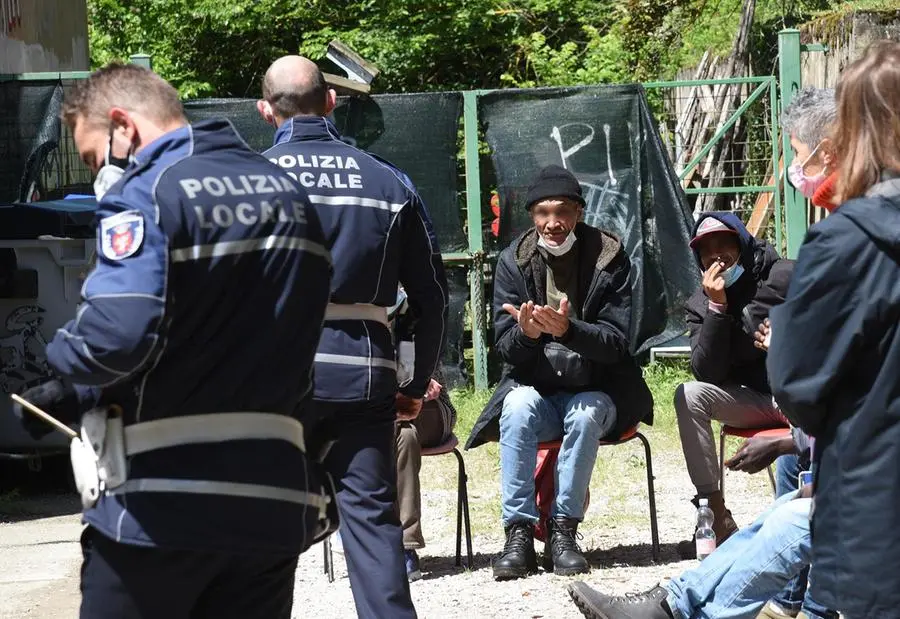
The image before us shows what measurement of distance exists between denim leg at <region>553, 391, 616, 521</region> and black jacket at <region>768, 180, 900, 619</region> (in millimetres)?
2841

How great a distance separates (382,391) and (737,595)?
1.25 metres

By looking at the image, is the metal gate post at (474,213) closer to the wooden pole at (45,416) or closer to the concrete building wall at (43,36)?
the concrete building wall at (43,36)

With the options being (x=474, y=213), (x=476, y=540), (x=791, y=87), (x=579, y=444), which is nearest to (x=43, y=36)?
(x=474, y=213)

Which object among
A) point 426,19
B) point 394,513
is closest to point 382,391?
point 394,513

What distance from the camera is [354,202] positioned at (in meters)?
4.22

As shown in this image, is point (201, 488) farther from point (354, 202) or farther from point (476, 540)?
point (476, 540)

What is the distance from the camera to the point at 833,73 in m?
10.2

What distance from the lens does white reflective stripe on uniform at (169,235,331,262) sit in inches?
106

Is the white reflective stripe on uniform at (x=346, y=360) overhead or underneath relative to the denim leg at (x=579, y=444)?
overhead

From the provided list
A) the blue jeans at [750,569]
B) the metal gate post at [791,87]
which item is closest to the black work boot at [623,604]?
the blue jeans at [750,569]

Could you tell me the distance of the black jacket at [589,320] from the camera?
233 inches

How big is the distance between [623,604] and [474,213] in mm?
5116

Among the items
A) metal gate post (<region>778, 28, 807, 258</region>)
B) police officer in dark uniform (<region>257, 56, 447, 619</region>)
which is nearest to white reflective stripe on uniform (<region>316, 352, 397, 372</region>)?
police officer in dark uniform (<region>257, 56, 447, 619</region>)

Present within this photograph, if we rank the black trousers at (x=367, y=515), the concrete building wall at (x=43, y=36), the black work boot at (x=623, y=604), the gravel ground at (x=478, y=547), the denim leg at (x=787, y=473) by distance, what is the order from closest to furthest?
the black trousers at (x=367, y=515)
the black work boot at (x=623, y=604)
the denim leg at (x=787, y=473)
the gravel ground at (x=478, y=547)
the concrete building wall at (x=43, y=36)
